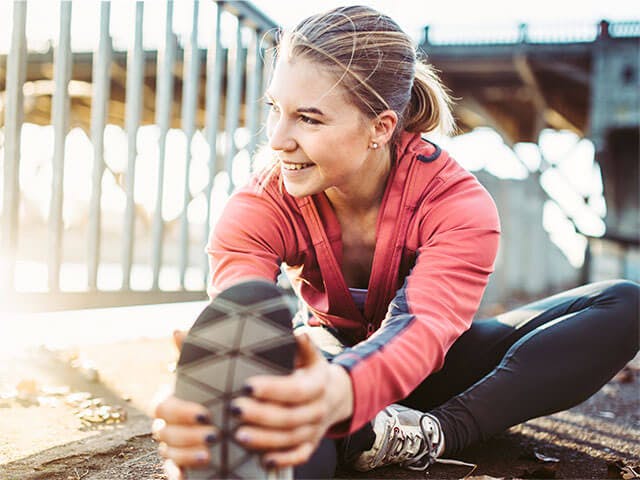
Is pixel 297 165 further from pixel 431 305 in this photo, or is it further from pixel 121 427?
pixel 121 427

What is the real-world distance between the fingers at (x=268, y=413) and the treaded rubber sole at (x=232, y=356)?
3 centimetres

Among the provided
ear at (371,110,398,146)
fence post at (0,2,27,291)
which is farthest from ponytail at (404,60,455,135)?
fence post at (0,2,27,291)

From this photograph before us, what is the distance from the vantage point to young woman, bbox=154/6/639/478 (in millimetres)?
1282

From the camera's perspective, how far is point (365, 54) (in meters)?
1.45

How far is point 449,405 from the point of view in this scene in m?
1.50

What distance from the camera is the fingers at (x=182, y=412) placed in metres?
0.86

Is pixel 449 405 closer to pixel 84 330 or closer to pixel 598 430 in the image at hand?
pixel 598 430

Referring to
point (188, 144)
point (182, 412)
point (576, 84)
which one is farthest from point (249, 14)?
point (576, 84)

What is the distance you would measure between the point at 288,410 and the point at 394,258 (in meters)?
0.65

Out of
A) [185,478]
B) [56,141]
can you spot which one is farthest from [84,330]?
[185,478]

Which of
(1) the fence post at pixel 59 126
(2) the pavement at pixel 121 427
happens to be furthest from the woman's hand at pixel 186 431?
(1) the fence post at pixel 59 126

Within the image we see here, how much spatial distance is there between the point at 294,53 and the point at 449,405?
2.54ft

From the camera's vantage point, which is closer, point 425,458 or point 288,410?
point 288,410

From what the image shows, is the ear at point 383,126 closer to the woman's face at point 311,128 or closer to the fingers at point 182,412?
the woman's face at point 311,128
